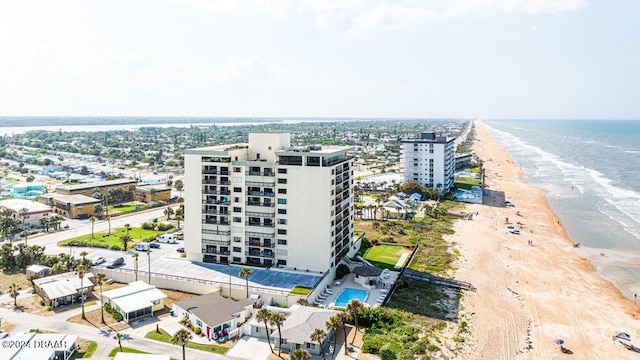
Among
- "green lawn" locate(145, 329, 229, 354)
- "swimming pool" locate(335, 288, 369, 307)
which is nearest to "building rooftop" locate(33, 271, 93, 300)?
"green lawn" locate(145, 329, 229, 354)

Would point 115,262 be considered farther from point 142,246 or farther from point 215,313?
point 215,313

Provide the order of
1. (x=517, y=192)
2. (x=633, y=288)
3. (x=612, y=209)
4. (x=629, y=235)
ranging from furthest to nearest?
(x=517, y=192) → (x=612, y=209) → (x=629, y=235) → (x=633, y=288)

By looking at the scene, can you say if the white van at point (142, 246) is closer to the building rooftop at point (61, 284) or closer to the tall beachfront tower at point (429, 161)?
the building rooftop at point (61, 284)

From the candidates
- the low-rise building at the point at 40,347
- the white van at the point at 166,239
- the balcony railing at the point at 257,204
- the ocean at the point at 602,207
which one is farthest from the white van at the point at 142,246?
the ocean at the point at 602,207

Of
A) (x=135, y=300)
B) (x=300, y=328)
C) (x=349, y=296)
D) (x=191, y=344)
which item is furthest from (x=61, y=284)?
(x=349, y=296)

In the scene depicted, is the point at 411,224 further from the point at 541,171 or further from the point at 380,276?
the point at 541,171

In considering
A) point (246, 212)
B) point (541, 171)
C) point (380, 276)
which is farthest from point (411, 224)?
point (541, 171)
